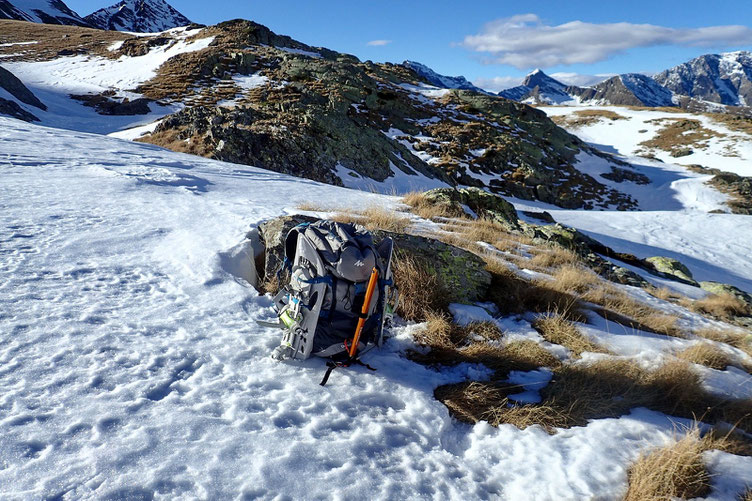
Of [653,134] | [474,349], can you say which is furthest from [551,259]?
[653,134]

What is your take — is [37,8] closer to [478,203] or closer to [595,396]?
[478,203]

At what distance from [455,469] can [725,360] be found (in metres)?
3.69

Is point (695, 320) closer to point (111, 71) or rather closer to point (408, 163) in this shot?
point (408, 163)

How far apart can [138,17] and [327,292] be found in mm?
184853

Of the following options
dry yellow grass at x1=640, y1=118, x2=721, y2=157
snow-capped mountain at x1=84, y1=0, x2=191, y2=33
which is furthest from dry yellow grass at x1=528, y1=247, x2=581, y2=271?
snow-capped mountain at x1=84, y1=0, x2=191, y2=33

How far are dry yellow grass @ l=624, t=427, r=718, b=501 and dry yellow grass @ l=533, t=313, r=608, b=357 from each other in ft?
4.78

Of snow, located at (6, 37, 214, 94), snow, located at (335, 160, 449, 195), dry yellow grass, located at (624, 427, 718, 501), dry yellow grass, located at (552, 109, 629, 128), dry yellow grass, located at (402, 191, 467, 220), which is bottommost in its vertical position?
dry yellow grass, located at (624, 427, 718, 501)

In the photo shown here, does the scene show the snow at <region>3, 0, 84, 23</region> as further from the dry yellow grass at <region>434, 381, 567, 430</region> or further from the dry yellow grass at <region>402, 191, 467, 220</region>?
the dry yellow grass at <region>434, 381, 567, 430</region>

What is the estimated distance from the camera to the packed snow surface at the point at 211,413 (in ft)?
6.49

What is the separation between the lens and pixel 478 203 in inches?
457

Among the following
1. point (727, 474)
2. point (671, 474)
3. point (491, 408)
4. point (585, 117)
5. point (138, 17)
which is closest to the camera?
point (671, 474)

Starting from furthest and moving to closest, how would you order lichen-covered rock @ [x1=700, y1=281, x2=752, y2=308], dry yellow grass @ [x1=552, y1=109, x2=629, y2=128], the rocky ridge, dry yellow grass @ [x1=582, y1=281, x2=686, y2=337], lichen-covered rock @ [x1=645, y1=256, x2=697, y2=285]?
dry yellow grass @ [x1=552, y1=109, x2=629, y2=128]
the rocky ridge
lichen-covered rock @ [x1=645, y1=256, x2=697, y2=285]
lichen-covered rock @ [x1=700, y1=281, x2=752, y2=308]
dry yellow grass @ [x1=582, y1=281, x2=686, y2=337]

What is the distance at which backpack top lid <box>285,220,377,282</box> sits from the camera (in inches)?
119

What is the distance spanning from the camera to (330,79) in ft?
110
